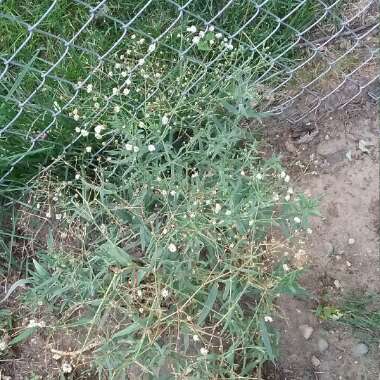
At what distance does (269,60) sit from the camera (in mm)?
2383

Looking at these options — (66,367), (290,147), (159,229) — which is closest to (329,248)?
(290,147)

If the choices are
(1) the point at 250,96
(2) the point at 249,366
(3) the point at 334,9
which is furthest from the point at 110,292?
(3) the point at 334,9

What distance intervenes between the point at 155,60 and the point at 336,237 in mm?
942

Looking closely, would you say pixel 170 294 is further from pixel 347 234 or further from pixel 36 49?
pixel 36 49

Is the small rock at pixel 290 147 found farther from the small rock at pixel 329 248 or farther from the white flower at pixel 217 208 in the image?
the white flower at pixel 217 208

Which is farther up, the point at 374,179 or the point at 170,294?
the point at 374,179

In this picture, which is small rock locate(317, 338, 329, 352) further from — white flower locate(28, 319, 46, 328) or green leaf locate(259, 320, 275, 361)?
white flower locate(28, 319, 46, 328)

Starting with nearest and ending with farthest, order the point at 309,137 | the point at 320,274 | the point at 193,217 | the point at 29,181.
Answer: the point at 193,217
the point at 29,181
the point at 320,274
the point at 309,137

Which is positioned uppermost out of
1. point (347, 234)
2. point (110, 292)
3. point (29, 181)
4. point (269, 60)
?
point (269, 60)

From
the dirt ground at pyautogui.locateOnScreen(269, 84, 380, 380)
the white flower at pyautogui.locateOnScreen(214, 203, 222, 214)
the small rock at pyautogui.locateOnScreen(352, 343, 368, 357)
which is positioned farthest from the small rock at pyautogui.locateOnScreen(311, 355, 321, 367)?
the white flower at pyautogui.locateOnScreen(214, 203, 222, 214)

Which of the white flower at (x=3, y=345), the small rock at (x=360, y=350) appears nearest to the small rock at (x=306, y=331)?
the small rock at (x=360, y=350)

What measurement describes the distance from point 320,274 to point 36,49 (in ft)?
4.43

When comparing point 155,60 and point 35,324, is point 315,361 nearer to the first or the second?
point 35,324

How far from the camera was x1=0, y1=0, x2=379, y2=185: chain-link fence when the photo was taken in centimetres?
211
